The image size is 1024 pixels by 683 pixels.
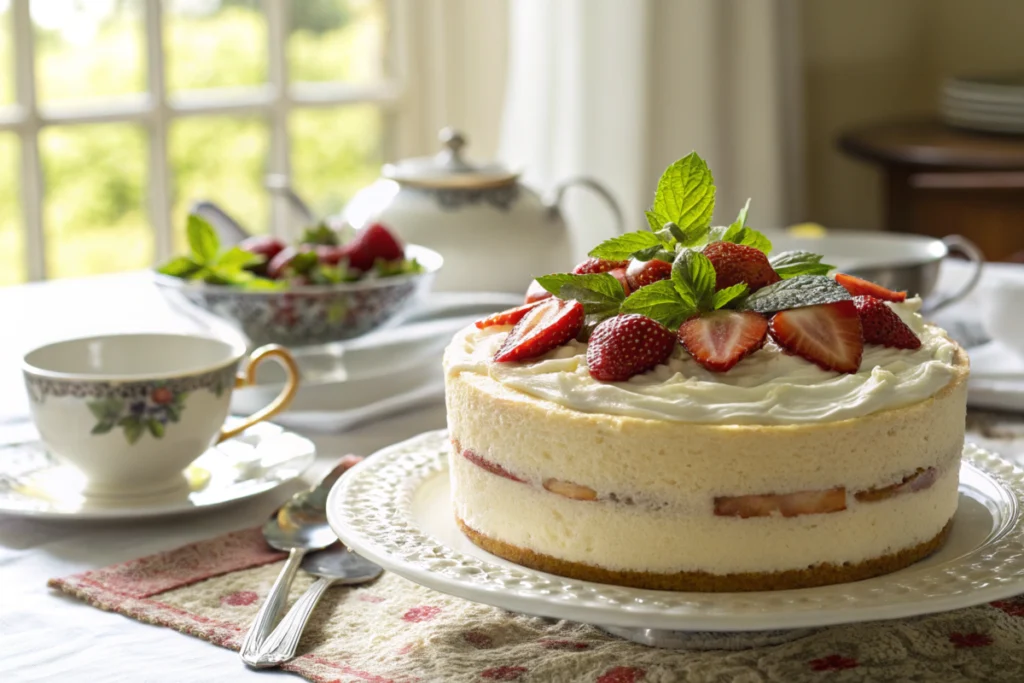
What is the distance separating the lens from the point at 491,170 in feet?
6.63

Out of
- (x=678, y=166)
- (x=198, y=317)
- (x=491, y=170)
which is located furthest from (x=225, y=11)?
(x=678, y=166)

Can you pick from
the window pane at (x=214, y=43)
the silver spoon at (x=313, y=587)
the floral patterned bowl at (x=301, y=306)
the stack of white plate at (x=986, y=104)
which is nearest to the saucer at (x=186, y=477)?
the silver spoon at (x=313, y=587)

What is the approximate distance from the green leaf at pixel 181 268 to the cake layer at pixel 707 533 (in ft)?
2.67

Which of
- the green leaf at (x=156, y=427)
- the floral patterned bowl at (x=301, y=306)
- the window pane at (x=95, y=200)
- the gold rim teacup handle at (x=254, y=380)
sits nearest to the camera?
the green leaf at (x=156, y=427)

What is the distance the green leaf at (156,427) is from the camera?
45.9 inches

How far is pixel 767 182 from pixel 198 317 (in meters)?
2.35

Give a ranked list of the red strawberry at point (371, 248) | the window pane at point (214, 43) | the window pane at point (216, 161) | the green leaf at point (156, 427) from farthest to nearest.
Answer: the window pane at point (216, 161) < the window pane at point (214, 43) < the red strawberry at point (371, 248) < the green leaf at point (156, 427)

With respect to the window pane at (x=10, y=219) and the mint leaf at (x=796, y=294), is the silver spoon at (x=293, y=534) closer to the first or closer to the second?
the mint leaf at (x=796, y=294)

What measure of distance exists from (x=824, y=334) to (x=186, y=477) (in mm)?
651

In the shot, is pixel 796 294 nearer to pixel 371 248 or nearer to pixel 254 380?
pixel 254 380

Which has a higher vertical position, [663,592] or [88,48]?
[88,48]

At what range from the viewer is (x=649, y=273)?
3.40 ft

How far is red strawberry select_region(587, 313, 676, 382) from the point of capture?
0.94 metres

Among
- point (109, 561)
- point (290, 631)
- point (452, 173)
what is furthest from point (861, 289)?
point (452, 173)
